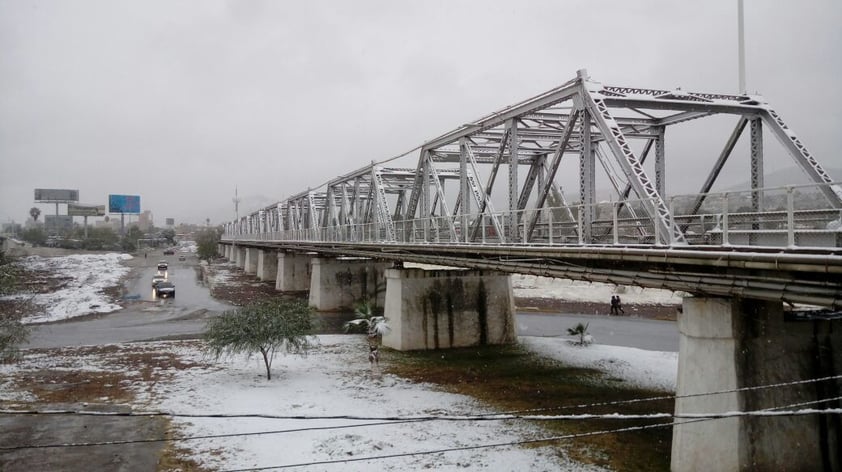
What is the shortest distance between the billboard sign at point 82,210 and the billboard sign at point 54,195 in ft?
32.9

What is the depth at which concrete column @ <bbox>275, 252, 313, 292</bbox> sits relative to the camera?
205ft

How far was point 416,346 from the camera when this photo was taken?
28.1 m

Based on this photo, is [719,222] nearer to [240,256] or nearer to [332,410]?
[332,410]

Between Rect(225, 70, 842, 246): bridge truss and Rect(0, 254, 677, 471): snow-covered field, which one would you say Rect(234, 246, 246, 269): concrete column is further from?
Rect(225, 70, 842, 246): bridge truss

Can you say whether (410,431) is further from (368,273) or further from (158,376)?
(368,273)

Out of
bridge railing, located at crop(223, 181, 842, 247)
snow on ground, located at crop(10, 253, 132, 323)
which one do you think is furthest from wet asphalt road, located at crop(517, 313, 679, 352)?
snow on ground, located at crop(10, 253, 132, 323)

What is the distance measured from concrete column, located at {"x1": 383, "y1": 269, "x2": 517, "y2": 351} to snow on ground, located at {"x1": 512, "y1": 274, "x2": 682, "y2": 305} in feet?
55.1

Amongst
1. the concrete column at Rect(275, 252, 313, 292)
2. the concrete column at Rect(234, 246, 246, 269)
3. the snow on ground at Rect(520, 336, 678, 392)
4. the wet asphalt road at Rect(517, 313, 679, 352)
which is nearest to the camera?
the snow on ground at Rect(520, 336, 678, 392)

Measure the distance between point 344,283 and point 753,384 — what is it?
1515 inches

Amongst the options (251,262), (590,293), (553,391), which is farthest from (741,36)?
(251,262)

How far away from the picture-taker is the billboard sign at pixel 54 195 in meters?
184

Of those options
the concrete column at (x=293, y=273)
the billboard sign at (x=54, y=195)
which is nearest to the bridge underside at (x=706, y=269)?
the concrete column at (x=293, y=273)

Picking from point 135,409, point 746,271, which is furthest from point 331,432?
point 746,271

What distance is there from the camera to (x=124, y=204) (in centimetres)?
17725
